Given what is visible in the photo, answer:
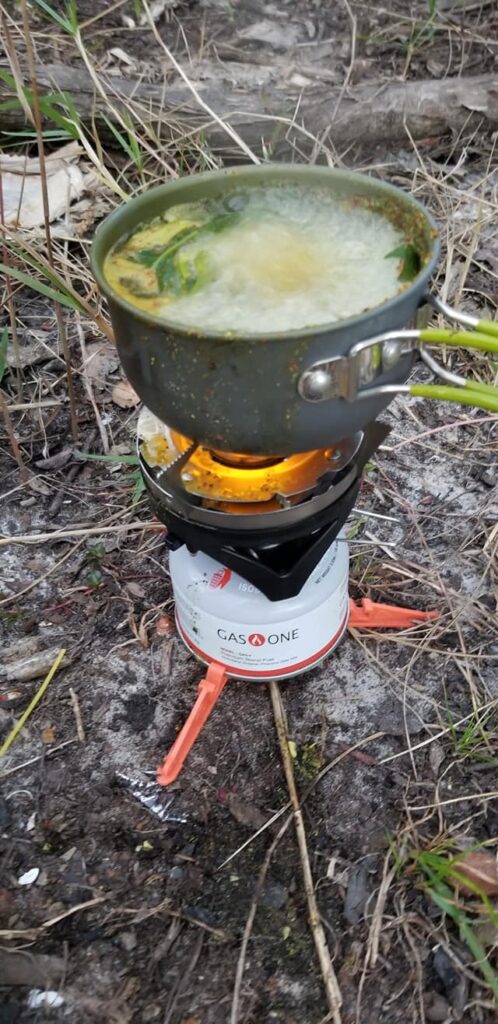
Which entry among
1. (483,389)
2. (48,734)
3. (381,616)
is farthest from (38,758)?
(483,389)

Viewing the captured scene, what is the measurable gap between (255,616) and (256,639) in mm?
59

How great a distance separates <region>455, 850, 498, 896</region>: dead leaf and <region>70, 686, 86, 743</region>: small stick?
701mm

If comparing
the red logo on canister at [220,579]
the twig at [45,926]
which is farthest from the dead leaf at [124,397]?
the twig at [45,926]

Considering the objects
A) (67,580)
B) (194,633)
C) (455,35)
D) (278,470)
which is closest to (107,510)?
(67,580)

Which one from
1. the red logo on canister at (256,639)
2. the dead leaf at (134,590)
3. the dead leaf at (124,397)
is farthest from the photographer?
the dead leaf at (124,397)

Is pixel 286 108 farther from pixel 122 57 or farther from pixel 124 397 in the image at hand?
pixel 124 397

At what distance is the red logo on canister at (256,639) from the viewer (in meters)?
1.40

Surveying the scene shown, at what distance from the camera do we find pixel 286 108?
259cm

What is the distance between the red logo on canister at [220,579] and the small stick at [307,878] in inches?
10.9

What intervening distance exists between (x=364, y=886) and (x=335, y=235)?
103 centimetres

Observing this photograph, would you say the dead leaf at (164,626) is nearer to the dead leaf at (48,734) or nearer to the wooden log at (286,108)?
the dead leaf at (48,734)

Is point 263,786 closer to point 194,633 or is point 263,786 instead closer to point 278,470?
point 194,633

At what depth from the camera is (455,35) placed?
3.04 metres

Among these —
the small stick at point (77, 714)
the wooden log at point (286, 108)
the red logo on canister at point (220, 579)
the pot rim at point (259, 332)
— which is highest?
the pot rim at point (259, 332)
